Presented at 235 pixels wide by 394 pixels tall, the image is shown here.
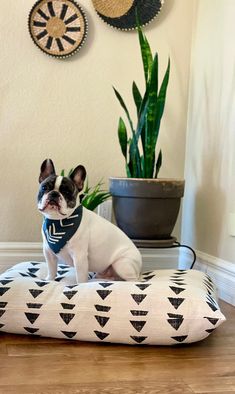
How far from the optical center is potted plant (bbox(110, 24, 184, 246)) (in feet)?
8.14

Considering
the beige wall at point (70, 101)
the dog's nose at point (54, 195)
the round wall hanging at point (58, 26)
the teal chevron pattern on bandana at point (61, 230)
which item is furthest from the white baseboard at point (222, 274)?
the round wall hanging at point (58, 26)

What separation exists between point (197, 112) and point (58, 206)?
1260 mm

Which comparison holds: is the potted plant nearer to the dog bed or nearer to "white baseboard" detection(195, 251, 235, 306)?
"white baseboard" detection(195, 251, 235, 306)

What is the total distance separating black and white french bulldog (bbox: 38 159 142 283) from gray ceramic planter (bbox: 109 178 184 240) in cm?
39

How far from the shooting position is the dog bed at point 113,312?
161 cm

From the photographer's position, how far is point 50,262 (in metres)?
2.08

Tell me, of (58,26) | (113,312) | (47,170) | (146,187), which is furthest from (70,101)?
(113,312)

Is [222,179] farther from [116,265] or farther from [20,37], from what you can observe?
[20,37]

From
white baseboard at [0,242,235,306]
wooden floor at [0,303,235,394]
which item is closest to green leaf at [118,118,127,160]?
white baseboard at [0,242,235,306]

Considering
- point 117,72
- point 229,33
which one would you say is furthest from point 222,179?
point 117,72

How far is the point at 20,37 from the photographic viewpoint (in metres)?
2.76

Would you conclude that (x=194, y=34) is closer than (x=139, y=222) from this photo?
No

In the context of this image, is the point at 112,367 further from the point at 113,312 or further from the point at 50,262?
the point at 50,262

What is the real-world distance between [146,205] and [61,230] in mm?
651
